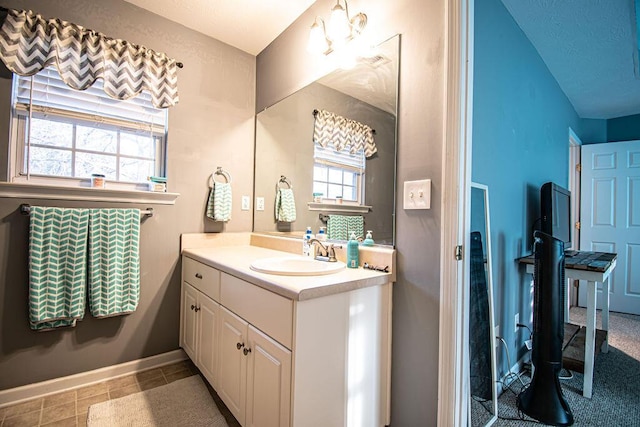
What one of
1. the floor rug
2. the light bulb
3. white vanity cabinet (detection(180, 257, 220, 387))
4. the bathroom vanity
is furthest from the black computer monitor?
the floor rug

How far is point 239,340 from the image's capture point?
133 cm

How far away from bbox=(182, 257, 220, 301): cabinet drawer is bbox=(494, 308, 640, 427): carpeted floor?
1673mm

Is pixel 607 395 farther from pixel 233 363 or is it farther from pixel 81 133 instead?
pixel 81 133

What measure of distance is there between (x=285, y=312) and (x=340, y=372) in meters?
0.35

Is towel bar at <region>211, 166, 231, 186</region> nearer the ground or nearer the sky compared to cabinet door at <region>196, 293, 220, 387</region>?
nearer the sky

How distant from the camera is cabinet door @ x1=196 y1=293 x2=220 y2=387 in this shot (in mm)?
1575

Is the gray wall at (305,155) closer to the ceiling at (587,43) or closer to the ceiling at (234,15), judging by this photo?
the ceiling at (234,15)

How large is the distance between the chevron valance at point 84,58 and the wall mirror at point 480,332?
2.11 m

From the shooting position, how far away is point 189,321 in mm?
1955

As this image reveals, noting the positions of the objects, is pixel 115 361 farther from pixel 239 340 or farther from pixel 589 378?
pixel 589 378

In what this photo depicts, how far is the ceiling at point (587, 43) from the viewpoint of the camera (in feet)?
6.32

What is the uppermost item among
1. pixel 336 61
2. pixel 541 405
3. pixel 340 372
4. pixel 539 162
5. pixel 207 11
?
pixel 207 11

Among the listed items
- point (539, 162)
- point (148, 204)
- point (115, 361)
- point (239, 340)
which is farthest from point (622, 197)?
point (115, 361)

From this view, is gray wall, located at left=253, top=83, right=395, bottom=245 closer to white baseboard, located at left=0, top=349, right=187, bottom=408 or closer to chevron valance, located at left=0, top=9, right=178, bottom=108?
chevron valance, located at left=0, top=9, right=178, bottom=108
